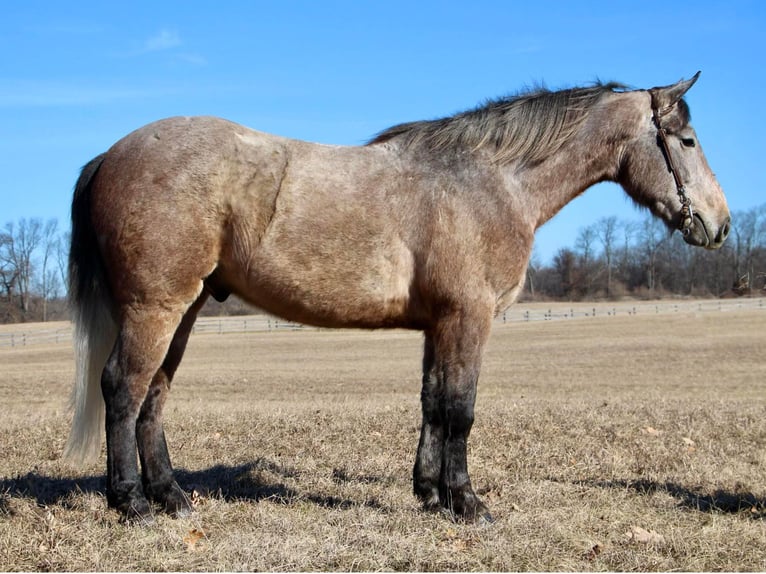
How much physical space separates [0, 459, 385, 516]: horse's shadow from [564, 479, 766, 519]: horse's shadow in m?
2.11

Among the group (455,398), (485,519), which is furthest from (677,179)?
(485,519)

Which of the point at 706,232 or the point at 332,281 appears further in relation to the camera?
the point at 706,232

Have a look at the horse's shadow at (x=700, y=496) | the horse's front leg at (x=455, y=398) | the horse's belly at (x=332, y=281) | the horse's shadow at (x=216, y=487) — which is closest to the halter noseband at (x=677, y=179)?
the horse's front leg at (x=455, y=398)

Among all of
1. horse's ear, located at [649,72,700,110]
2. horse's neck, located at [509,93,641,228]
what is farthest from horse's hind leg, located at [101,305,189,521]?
horse's ear, located at [649,72,700,110]

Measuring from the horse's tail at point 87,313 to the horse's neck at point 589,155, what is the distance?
329cm

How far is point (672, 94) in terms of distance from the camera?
5.54 m

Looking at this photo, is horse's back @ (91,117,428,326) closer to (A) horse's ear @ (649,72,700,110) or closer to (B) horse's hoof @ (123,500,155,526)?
(B) horse's hoof @ (123,500,155,526)

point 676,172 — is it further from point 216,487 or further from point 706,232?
point 216,487

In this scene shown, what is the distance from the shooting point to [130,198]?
189 inches

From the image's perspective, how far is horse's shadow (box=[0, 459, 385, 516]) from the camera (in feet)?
17.4

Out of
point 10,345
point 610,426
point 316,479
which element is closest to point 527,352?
point 610,426

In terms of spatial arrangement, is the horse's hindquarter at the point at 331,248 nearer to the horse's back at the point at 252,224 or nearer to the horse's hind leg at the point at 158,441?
the horse's back at the point at 252,224

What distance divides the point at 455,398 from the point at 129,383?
87.4 inches

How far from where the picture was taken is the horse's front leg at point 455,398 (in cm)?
497
